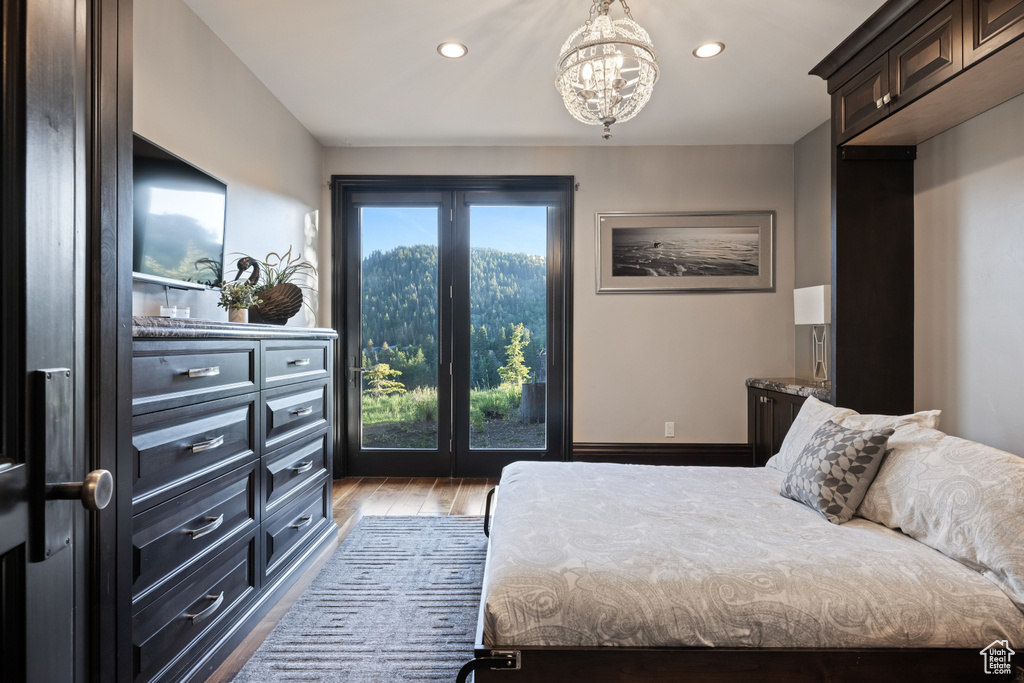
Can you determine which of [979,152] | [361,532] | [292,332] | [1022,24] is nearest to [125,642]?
[292,332]

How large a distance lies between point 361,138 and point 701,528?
3.71 meters

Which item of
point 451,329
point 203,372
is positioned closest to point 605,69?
point 203,372

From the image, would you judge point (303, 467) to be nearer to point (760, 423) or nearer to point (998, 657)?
point (998, 657)

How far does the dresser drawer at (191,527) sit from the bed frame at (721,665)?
37.4 inches

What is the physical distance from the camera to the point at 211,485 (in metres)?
1.82

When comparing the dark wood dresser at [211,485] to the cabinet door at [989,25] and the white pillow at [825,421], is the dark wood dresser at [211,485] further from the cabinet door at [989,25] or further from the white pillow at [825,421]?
the cabinet door at [989,25]

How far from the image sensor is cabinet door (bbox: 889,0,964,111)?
6.51ft

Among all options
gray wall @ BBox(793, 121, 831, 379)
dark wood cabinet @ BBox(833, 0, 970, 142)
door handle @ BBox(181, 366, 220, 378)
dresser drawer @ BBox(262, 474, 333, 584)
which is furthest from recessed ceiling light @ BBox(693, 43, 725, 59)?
dresser drawer @ BBox(262, 474, 333, 584)

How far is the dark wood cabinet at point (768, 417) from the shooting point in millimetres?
3543

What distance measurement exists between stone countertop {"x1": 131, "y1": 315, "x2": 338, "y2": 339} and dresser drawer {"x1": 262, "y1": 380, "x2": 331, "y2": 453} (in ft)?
0.83

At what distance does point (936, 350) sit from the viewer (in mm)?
2572

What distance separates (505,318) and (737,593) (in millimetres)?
3131

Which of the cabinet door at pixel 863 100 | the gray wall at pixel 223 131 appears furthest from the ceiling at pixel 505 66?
the cabinet door at pixel 863 100

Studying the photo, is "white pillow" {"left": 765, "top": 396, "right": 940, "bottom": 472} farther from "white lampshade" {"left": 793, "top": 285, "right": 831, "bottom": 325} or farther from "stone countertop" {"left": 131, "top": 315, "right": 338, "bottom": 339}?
"stone countertop" {"left": 131, "top": 315, "right": 338, "bottom": 339}
